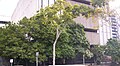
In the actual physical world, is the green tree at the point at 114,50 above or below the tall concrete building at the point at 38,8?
below

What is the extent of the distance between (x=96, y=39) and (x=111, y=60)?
12.1 m

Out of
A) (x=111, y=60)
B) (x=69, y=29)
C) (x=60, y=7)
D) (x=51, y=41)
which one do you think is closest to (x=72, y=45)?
(x=69, y=29)

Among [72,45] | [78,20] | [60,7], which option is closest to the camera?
[60,7]

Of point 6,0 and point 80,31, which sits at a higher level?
point 6,0

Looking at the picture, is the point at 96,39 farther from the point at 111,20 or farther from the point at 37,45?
the point at 111,20

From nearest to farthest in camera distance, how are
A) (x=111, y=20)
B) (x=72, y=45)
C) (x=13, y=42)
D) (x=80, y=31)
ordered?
1. (x=111, y=20)
2. (x=13, y=42)
3. (x=72, y=45)
4. (x=80, y=31)

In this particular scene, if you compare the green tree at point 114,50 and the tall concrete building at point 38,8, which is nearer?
the green tree at point 114,50

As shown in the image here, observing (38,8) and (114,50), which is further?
(38,8)

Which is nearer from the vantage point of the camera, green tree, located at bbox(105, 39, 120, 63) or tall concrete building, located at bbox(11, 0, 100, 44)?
green tree, located at bbox(105, 39, 120, 63)

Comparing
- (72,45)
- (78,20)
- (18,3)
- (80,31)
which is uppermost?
(18,3)

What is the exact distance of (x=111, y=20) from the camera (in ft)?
55.2

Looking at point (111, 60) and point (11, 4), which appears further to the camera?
point (11, 4)

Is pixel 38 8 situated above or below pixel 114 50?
above

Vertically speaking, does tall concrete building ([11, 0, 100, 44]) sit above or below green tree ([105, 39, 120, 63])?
above
